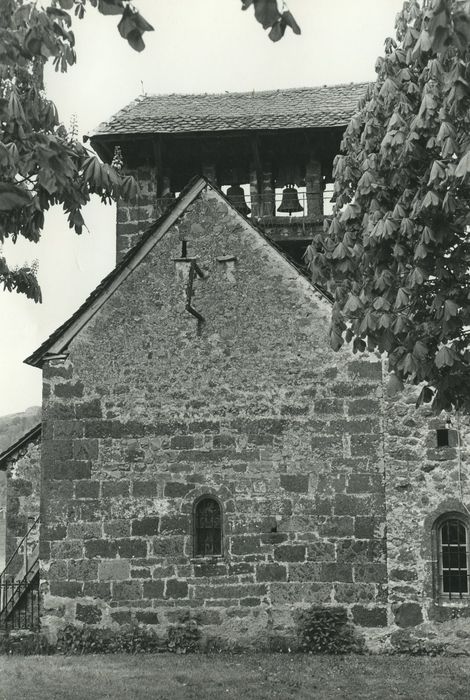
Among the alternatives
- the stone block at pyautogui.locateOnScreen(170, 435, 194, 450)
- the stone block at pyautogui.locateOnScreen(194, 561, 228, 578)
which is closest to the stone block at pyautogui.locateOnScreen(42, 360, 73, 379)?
the stone block at pyautogui.locateOnScreen(170, 435, 194, 450)

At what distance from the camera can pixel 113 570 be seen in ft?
48.3

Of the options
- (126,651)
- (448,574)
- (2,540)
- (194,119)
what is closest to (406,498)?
(448,574)

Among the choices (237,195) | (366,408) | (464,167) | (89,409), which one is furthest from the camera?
(237,195)

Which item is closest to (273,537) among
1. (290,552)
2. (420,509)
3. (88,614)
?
(290,552)

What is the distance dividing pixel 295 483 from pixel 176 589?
2.52 metres

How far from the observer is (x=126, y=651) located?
1444 cm

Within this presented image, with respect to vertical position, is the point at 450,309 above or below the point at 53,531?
above

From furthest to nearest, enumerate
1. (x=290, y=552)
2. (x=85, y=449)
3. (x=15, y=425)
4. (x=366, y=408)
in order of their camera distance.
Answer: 1. (x=15, y=425)
2. (x=85, y=449)
3. (x=366, y=408)
4. (x=290, y=552)

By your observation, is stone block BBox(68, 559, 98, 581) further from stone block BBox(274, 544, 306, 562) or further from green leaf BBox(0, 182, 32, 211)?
green leaf BBox(0, 182, 32, 211)

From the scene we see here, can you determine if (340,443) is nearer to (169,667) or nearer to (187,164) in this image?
(169,667)

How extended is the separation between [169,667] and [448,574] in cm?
454

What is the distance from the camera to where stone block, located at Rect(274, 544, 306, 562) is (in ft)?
47.4

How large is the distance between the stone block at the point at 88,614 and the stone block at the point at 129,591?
367 millimetres

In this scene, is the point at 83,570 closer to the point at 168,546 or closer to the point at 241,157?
the point at 168,546
